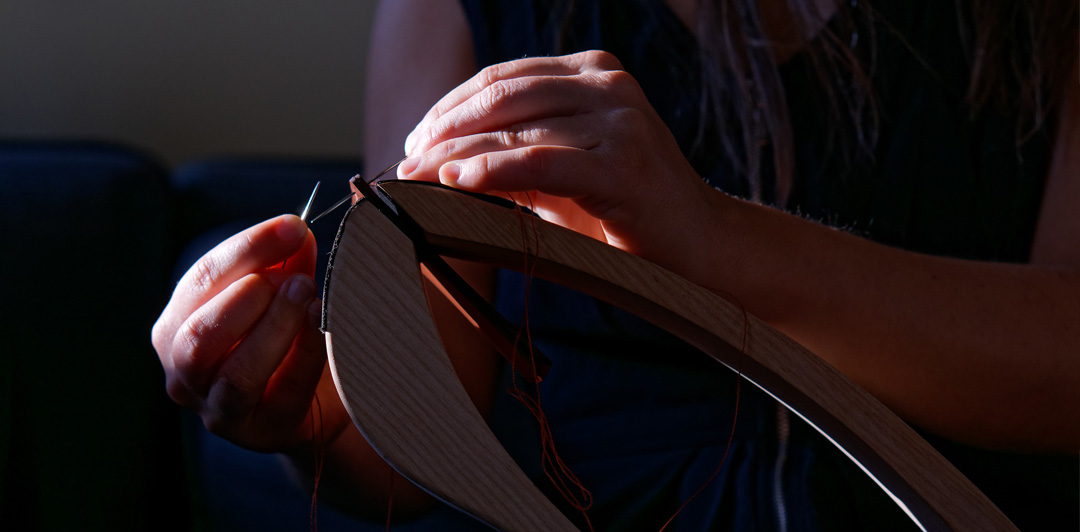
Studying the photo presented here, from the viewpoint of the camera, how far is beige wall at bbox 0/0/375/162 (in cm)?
117

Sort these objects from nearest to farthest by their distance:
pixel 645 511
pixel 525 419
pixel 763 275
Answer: pixel 763 275, pixel 645 511, pixel 525 419

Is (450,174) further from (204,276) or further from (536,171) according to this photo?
(204,276)

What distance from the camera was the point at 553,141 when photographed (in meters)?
0.32

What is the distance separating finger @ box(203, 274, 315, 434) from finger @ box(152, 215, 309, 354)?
17mm

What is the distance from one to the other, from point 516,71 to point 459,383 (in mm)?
143

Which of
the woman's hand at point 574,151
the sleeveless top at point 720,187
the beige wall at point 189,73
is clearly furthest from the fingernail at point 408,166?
the beige wall at point 189,73

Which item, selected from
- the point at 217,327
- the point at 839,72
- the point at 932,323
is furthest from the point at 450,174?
the point at 839,72

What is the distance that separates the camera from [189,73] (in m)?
1.25

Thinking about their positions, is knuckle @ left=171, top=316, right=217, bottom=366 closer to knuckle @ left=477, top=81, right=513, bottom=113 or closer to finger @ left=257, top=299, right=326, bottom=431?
finger @ left=257, top=299, right=326, bottom=431

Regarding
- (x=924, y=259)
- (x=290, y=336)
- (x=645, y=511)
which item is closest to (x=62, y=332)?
(x=290, y=336)

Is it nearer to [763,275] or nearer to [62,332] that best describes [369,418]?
[763,275]

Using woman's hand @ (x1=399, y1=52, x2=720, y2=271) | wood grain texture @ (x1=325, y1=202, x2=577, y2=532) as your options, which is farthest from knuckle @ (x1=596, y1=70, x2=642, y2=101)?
wood grain texture @ (x1=325, y1=202, x2=577, y2=532)

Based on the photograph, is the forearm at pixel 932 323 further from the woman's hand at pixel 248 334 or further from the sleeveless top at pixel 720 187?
the woman's hand at pixel 248 334

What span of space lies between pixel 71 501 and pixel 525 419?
30 centimetres
